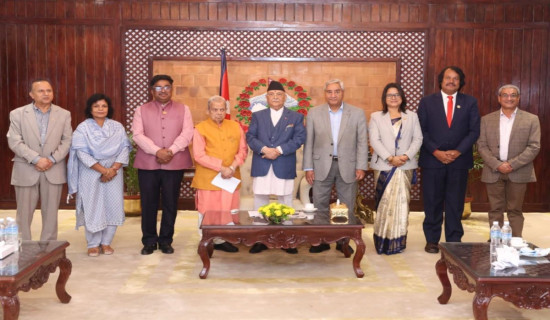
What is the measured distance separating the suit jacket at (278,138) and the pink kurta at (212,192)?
0.16 metres

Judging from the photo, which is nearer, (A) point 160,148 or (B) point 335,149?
(A) point 160,148

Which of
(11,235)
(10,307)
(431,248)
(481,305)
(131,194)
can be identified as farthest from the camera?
(131,194)

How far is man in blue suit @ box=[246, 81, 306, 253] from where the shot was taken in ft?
17.3

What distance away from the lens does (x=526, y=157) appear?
531 centimetres

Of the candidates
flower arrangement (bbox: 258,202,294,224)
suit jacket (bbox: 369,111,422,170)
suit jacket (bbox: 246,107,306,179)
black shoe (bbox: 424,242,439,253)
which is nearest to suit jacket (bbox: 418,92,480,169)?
suit jacket (bbox: 369,111,422,170)

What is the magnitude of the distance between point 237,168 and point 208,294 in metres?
1.63

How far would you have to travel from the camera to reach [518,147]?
5.38 meters

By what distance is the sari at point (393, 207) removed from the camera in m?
5.27

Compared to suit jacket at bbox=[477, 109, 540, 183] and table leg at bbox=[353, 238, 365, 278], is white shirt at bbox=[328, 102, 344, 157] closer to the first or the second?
table leg at bbox=[353, 238, 365, 278]

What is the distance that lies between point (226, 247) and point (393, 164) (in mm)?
1714

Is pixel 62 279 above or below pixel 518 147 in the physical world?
below

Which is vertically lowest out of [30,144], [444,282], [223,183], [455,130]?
[444,282]

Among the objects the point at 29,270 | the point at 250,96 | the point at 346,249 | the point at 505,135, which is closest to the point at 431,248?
the point at 346,249

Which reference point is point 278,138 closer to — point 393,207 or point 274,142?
point 274,142
